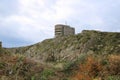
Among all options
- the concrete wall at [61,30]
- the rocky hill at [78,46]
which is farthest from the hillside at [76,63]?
the concrete wall at [61,30]

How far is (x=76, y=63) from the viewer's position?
27.4 meters

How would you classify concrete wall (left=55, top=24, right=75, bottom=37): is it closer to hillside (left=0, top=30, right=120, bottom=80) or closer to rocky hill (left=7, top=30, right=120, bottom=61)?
rocky hill (left=7, top=30, right=120, bottom=61)

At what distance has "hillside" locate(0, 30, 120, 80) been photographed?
2378cm

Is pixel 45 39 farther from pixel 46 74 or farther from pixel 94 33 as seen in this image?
pixel 46 74

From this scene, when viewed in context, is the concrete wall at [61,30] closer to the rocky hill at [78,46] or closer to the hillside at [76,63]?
the rocky hill at [78,46]

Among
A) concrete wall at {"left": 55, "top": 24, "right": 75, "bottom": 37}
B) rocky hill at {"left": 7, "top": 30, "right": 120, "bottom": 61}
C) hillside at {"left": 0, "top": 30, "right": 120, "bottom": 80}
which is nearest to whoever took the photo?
hillside at {"left": 0, "top": 30, "right": 120, "bottom": 80}

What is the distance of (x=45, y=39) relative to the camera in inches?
1695

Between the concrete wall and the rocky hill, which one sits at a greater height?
the concrete wall

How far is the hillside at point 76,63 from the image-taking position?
23.8 m

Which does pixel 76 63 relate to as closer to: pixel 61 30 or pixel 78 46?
pixel 78 46

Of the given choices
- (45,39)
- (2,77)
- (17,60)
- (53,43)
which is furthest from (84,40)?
(2,77)

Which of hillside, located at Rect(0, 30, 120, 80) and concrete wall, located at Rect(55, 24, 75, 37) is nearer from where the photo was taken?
hillside, located at Rect(0, 30, 120, 80)

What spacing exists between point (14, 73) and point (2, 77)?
1.08 meters

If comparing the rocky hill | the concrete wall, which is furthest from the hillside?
the concrete wall
